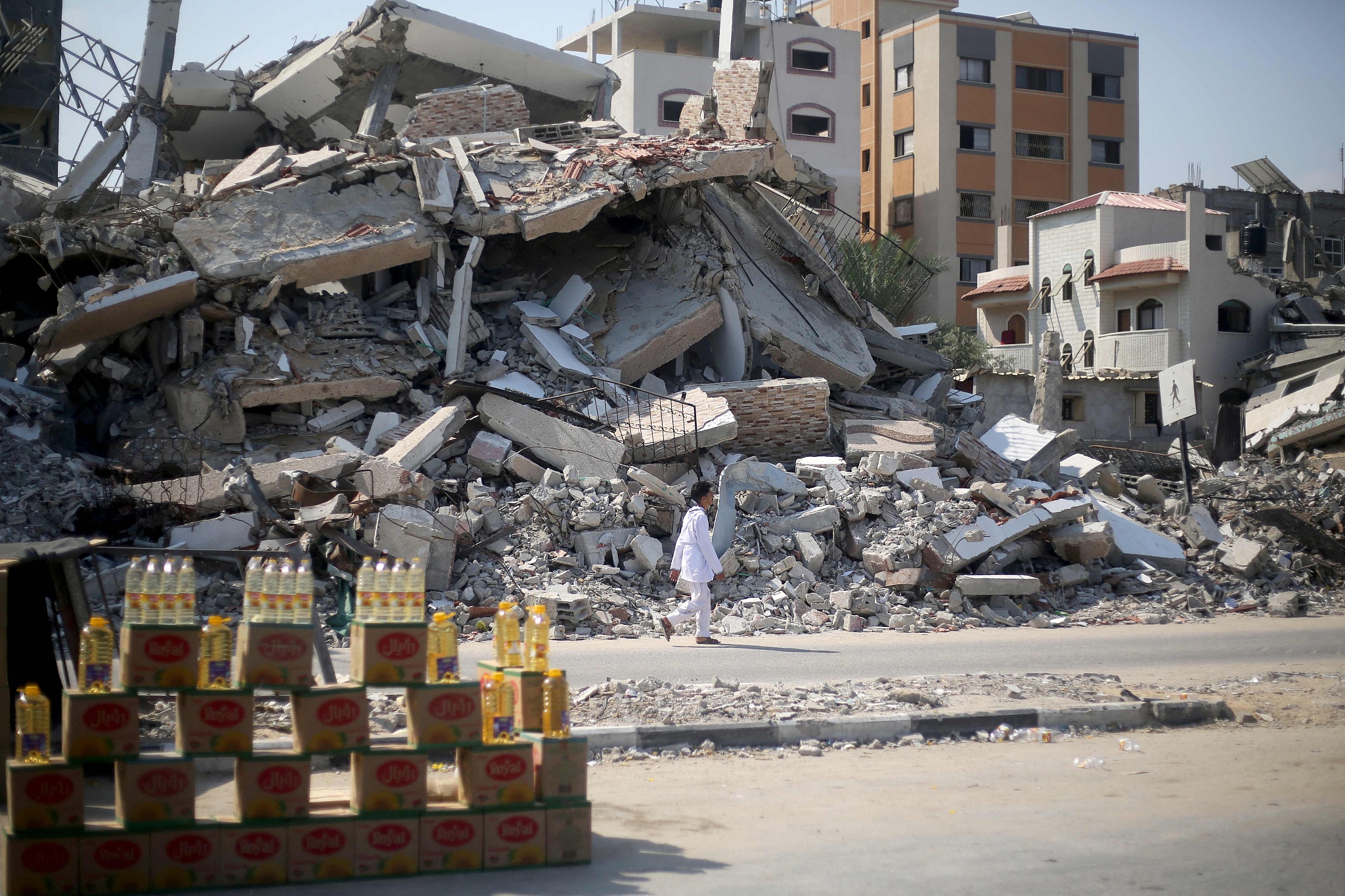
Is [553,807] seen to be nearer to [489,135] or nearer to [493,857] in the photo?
[493,857]

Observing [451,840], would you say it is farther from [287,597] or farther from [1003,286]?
[1003,286]

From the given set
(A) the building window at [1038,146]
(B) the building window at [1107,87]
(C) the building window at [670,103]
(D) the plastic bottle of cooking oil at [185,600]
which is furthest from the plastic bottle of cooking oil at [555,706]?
(B) the building window at [1107,87]

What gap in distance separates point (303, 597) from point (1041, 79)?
49.9 metres

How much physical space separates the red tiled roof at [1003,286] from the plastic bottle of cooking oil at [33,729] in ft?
135

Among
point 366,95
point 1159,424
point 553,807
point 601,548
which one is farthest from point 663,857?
point 1159,424

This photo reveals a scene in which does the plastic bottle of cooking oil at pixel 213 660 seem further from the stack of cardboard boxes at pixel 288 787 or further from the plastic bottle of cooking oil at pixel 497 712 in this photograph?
the plastic bottle of cooking oil at pixel 497 712

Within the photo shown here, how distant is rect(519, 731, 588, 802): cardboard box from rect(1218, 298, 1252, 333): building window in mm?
37074

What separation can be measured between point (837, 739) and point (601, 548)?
594 cm

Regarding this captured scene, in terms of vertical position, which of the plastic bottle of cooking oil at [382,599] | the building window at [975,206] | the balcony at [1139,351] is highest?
the building window at [975,206]

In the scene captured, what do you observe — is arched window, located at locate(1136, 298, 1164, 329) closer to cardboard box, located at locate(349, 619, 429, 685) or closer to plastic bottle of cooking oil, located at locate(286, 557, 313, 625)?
cardboard box, located at locate(349, 619, 429, 685)

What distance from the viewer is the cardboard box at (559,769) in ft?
15.3

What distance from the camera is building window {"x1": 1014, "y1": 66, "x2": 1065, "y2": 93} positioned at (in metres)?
48.1

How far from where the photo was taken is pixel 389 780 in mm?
4492

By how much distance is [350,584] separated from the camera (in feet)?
31.0
